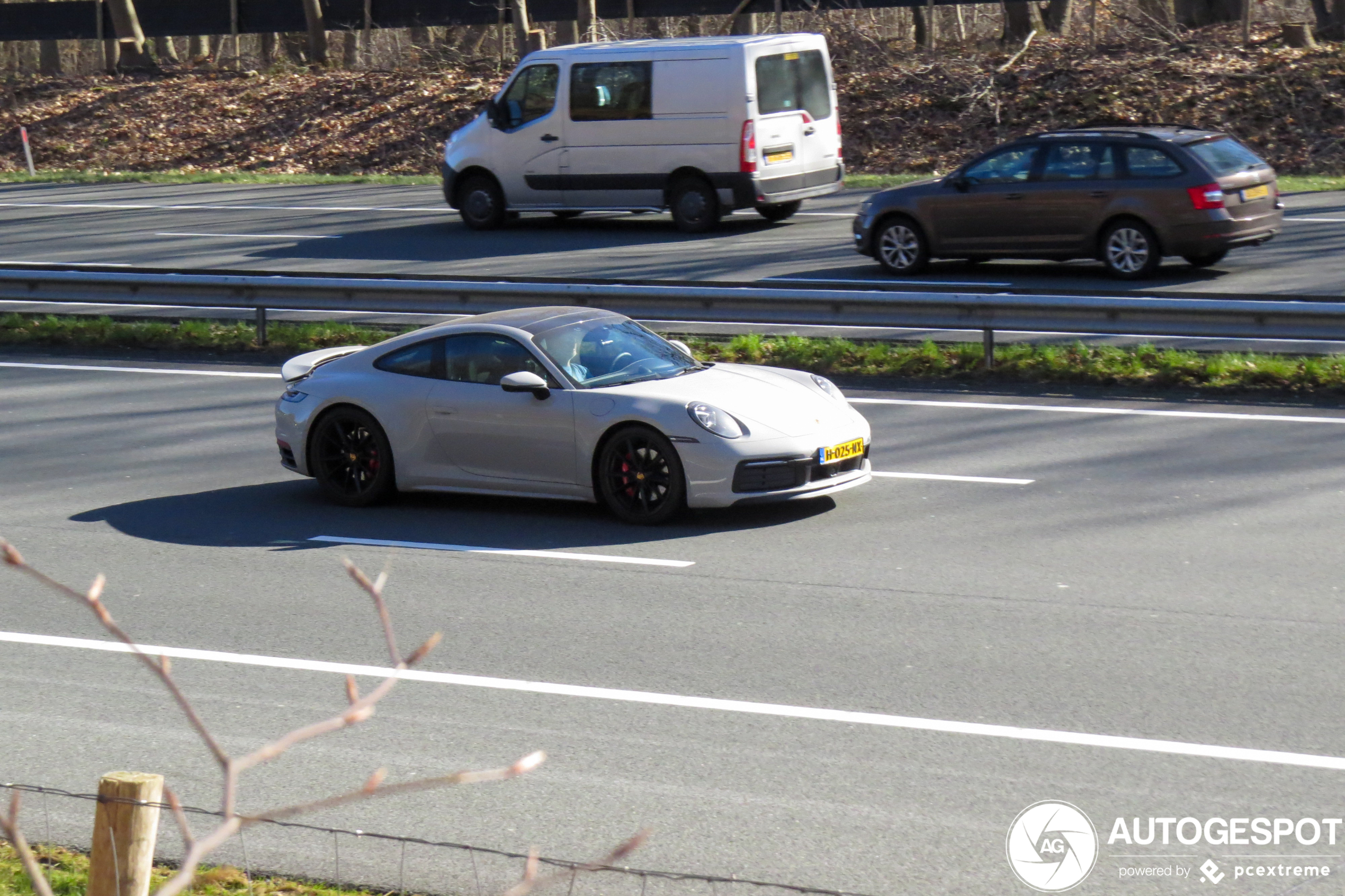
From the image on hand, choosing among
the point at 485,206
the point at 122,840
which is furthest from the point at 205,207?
the point at 122,840

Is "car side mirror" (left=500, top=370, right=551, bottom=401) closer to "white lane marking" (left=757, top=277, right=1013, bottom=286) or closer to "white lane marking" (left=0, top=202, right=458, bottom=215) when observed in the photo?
"white lane marking" (left=757, top=277, right=1013, bottom=286)

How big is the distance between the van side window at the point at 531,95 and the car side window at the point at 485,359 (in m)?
12.4

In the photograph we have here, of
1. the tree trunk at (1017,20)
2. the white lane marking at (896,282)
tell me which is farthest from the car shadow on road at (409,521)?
the tree trunk at (1017,20)

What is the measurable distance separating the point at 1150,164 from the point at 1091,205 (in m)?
0.70

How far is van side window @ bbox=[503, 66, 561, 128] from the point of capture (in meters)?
22.0

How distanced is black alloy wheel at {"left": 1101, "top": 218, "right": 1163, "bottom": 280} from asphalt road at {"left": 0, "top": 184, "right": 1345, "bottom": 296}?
156 millimetres

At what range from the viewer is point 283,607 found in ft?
26.8

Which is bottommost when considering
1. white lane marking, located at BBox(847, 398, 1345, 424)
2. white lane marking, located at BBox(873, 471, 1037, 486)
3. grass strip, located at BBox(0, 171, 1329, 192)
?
white lane marking, located at BBox(873, 471, 1037, 486)

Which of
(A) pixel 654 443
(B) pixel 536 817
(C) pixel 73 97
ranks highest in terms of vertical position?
(C) pixel 73 97

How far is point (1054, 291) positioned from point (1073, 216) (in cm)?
319

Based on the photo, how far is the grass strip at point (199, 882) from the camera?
5047 millimetres

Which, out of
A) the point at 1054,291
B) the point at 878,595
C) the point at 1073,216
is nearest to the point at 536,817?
the point at 878,595

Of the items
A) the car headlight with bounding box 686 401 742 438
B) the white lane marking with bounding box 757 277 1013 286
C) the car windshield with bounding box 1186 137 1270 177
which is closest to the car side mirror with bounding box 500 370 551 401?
the car headlight with bounding box 686 401 742 438

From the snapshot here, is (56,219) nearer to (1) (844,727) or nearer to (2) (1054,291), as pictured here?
(2) (1054,291)
